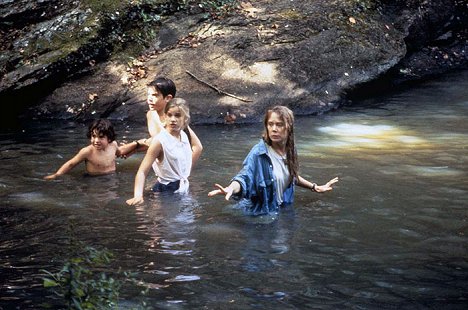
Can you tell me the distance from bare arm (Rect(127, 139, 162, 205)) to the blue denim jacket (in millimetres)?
1087

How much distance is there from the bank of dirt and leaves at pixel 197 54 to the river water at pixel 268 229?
184cm

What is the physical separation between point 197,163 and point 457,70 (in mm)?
9280

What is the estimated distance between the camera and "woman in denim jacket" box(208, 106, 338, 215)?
6.86m

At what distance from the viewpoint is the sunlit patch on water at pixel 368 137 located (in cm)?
1041

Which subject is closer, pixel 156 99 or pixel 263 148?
pixel 263 148

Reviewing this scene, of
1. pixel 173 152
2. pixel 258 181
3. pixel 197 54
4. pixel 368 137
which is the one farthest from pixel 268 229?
pixel 197 54

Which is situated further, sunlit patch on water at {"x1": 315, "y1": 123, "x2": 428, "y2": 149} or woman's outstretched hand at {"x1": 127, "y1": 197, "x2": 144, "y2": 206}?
sunlit patch on water at {"x1": 315, "y1": 123, "x2": 428, "y2": 149}

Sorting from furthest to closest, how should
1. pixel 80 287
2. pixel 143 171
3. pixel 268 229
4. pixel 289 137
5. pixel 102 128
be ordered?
pixel 102 128 → pixel 143 171 → pixel 289 137 → pixel 268 229 → pixel 80 287

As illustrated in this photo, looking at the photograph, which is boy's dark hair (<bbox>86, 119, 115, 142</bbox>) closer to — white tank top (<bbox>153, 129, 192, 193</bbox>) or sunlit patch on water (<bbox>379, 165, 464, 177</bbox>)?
white tank top (<bbox>153, 129, 192, 193</bbox>)

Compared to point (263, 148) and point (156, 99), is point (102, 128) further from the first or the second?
point (263, 148)

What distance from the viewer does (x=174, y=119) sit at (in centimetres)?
791

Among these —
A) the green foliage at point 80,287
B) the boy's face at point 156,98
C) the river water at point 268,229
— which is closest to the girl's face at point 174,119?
the river water at point 268,229

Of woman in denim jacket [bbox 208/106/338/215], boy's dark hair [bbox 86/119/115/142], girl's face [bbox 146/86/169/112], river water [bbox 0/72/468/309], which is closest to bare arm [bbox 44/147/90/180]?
river water [bbox 0/72/468/309]

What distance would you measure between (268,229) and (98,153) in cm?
322
